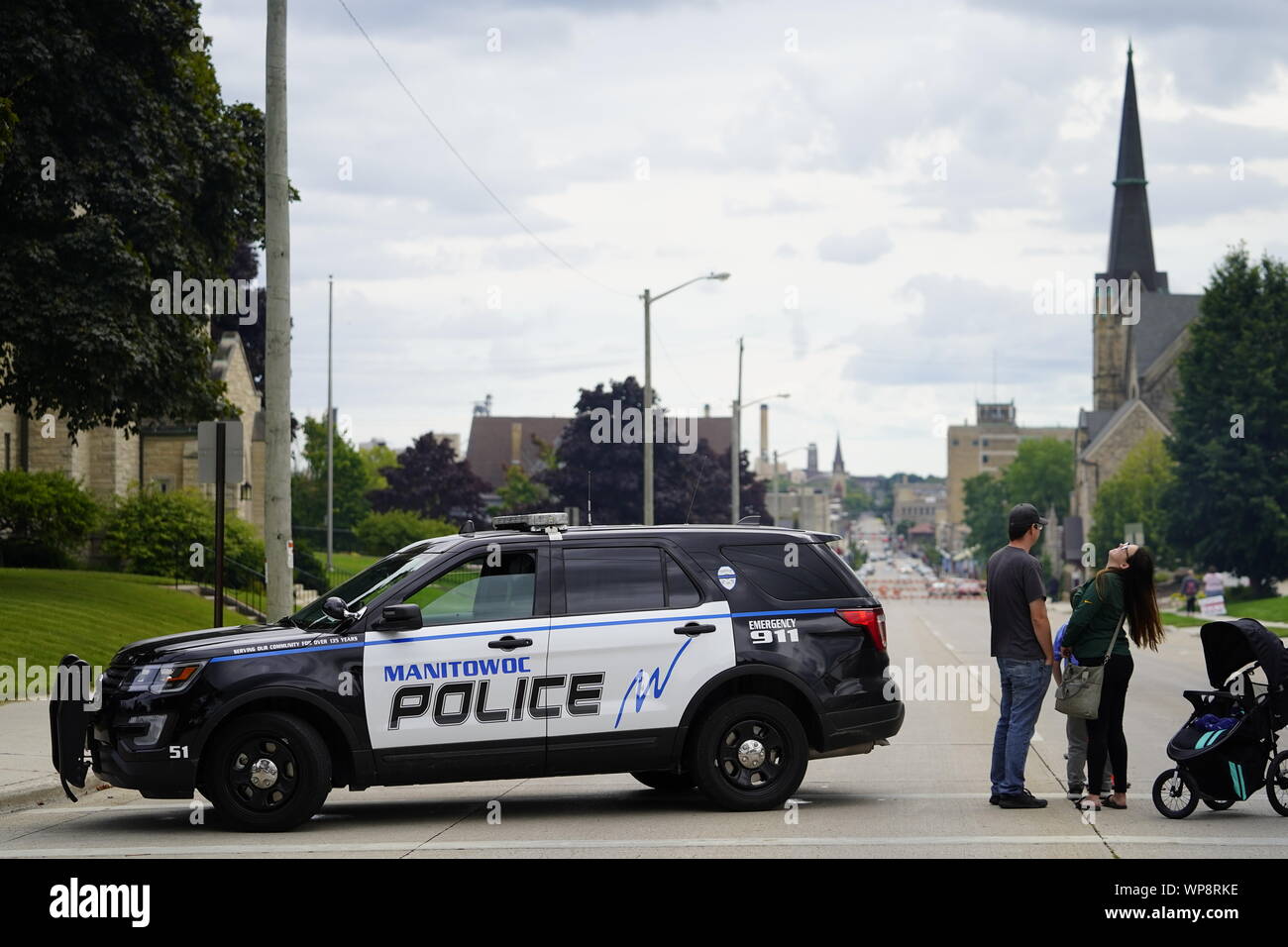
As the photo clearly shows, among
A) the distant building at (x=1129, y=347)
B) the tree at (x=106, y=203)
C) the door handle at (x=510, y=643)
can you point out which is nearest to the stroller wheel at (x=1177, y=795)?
the door handle at (x=510, y=643)

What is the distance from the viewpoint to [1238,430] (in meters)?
62.2

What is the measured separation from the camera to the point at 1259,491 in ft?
209

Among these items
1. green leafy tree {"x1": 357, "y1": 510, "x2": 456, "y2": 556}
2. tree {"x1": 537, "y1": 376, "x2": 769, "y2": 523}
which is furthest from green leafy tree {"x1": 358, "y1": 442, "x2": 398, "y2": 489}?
tree {"x1": 537, "y1": 376, "x2": 769, "y2": 523}

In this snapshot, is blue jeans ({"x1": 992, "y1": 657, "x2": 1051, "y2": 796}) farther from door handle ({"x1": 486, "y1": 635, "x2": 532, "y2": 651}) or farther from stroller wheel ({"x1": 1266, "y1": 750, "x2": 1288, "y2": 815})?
door handle ({"x1": 486, "y1": 635, "x2": 532, "y2": 651})

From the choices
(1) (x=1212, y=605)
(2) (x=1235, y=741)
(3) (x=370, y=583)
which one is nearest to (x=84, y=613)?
(3) (x=370, y=583)

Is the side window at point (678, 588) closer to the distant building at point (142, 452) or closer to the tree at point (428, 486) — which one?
the distant building at point (142, 452)

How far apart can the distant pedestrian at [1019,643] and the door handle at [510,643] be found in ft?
10.0

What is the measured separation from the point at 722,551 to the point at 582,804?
211 centimetres

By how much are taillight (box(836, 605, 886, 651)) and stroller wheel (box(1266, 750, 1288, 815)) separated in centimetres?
263

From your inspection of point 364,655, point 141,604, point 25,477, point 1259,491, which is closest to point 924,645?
point 141,604

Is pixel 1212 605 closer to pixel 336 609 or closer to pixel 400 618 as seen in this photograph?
pixel 400 618

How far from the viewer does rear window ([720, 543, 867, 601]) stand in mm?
10820

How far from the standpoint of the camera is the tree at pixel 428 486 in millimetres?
70438
